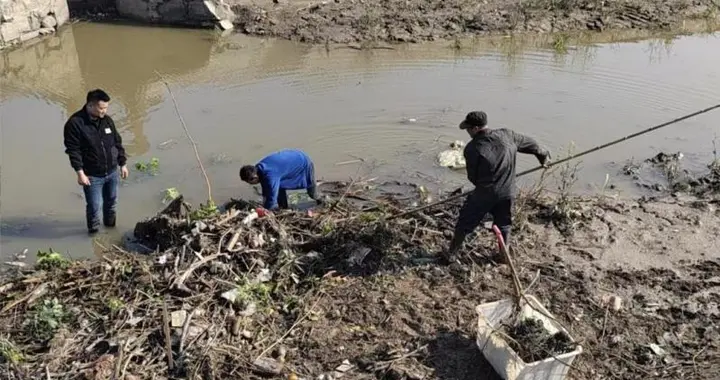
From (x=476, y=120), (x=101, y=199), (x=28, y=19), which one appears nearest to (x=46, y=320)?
(x=101, y=199)

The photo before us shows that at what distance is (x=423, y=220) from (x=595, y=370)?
2212mm

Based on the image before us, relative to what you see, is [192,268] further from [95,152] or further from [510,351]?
[510,351]

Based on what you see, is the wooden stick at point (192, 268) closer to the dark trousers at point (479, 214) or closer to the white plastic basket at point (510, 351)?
the dark trousers at point (479, 214)

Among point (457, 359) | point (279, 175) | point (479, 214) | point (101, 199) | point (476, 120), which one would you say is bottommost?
point (457, 359)

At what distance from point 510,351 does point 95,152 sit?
14.2ft

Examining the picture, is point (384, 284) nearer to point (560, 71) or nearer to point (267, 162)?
point (267, 162)

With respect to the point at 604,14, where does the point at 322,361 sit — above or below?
below

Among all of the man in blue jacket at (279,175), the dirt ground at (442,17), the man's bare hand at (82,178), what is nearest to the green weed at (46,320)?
the man's bare hand at (82,178)

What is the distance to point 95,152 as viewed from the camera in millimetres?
6547

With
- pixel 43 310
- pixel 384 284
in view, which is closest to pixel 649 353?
pixel 384 284

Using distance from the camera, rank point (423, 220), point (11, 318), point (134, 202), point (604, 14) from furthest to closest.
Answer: point (604, 14) → point (134, 202) → point (423, 220) → point (11, 318)

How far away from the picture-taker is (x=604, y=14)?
14.0m

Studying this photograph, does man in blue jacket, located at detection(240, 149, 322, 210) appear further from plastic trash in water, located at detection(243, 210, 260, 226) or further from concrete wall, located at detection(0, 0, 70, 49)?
concrete wall, located at detection(0, 0, 70, 49)

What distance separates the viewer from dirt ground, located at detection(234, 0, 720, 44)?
13.1 metres
